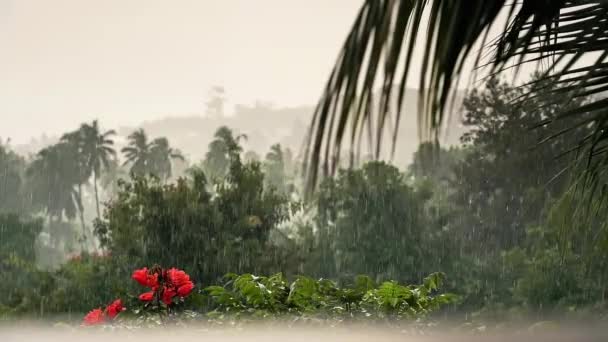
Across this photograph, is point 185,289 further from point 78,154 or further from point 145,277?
point 78,154

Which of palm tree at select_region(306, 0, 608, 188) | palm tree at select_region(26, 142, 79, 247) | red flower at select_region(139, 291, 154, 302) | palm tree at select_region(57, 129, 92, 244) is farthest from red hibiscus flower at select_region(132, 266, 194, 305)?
palm tree at select_region(26, 142, 79, 247)

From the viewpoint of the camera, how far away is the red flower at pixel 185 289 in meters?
5.48

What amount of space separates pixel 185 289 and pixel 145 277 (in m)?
0.26

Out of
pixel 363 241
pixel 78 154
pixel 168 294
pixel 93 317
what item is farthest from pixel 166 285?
pixel 78 154

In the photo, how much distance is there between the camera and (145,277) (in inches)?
216

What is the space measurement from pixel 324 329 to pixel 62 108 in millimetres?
137097

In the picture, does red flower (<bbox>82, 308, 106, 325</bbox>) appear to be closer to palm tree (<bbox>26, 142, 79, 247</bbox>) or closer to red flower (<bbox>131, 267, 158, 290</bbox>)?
red flower (<bbox>131, 267, 158, 290</bbox>)

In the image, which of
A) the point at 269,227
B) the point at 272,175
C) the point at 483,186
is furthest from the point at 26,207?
the point at 269,227

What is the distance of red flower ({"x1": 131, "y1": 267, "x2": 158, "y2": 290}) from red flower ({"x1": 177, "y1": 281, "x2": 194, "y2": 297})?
0.16 m

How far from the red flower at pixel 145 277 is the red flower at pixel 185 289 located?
0.16 meters

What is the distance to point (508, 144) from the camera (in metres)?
29.8

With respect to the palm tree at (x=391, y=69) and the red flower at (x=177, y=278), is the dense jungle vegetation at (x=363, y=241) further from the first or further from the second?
the palm tree at (x=391, y=69)

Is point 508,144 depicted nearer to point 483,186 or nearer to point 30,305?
point 483,186

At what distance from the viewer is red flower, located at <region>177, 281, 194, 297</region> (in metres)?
5.48
